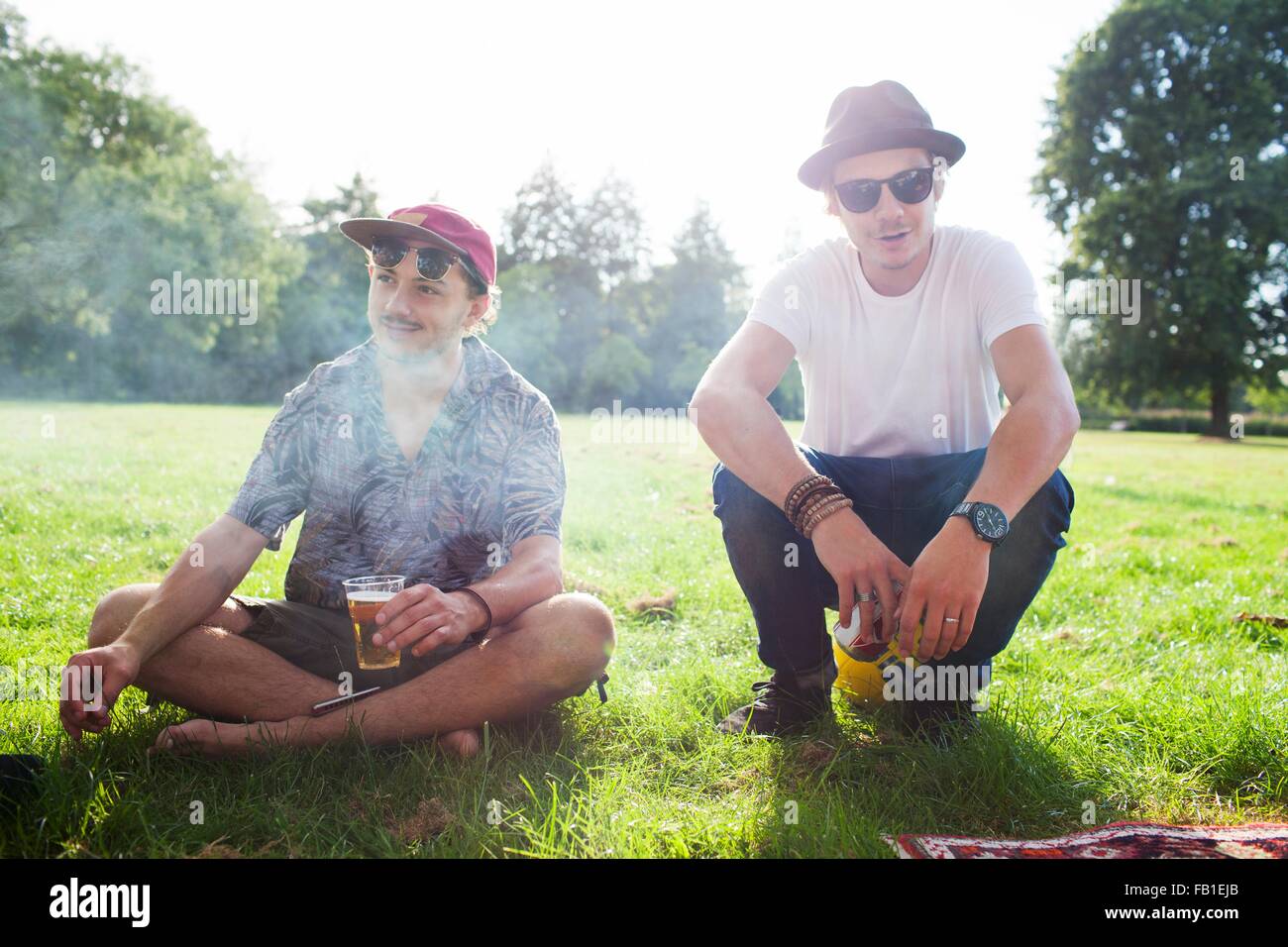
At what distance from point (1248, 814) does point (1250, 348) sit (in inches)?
1356

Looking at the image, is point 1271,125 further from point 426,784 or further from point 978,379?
point 426,784

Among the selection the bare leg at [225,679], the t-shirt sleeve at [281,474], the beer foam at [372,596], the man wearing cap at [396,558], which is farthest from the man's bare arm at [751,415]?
the bare leg at [225,679]

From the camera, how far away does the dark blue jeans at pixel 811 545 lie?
2.74 meters

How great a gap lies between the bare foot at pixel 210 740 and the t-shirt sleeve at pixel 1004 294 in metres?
2.56

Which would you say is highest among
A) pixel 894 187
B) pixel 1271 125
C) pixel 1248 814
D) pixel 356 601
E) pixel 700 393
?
pixel 1271 125

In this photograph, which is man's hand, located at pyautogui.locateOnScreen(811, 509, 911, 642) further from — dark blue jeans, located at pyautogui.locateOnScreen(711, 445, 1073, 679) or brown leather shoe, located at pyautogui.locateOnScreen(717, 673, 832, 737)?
brown leather shoe, located at pyautogui.locateOnScreen(717, 673, 832, 737)

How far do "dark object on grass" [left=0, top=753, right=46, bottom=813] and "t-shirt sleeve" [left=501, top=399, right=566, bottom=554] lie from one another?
136cm

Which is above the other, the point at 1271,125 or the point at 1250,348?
the point at 1271,125

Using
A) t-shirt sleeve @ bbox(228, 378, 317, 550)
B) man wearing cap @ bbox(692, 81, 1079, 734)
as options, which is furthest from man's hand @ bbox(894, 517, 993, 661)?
t-shirt sleeve @ bbox(228, 378, 317, 550)

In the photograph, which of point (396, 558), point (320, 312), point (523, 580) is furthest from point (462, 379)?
→ point (320, 312)

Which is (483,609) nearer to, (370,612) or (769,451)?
(370,612)

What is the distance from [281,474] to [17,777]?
3.48ft

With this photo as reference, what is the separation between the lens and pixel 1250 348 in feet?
97.7
